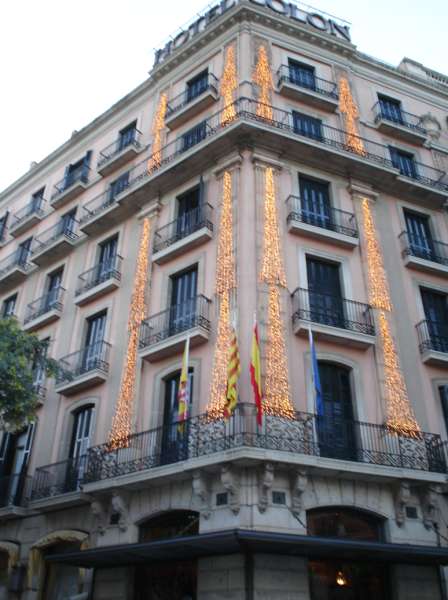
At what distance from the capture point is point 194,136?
67.9 ft

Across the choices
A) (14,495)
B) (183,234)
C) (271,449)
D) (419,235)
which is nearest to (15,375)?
(14,495)

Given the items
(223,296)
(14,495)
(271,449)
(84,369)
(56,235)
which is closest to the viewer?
(271,449)

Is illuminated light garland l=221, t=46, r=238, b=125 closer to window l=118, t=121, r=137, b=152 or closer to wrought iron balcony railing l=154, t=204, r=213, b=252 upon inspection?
wrought iron balcony railing l=154, t=204, r=213, b=252

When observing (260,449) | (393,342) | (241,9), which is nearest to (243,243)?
(393,342)

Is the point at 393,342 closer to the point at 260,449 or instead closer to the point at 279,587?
the point at 260,449

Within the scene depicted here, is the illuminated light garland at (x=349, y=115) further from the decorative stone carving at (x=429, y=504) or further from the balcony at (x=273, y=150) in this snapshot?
the decorative stone carving at (x=429, y=504)

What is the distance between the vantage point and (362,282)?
56.5ft

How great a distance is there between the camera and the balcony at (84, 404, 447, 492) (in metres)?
12.6

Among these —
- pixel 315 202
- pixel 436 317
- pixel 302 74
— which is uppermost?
pixel 302 74

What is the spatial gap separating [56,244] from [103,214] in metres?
2.81

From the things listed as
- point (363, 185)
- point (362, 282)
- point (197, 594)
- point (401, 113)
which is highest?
point (401, 113)

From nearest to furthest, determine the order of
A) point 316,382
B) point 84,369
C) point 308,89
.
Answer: point 316,382 → point 84,369 → point 308,89

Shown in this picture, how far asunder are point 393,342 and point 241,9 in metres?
13.7

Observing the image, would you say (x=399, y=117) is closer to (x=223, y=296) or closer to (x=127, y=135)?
(x=127, y=135)
